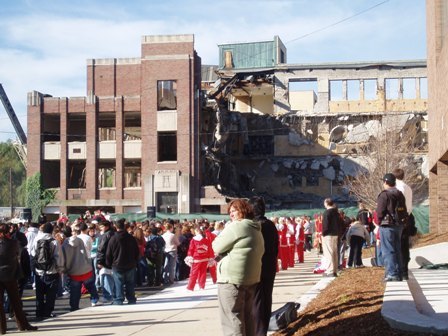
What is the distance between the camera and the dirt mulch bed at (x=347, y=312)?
807 cm

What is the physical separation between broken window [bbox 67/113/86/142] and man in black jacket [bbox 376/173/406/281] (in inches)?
1959

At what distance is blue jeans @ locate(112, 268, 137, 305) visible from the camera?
1526 cm

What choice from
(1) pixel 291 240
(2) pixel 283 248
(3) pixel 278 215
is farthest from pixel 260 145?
(2) pixel 283 248

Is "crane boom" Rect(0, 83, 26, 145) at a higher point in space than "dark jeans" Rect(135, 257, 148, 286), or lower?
higher

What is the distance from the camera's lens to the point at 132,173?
2803 inches

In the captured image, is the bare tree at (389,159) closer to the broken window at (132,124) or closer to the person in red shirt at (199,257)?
the broken window at (132,124)

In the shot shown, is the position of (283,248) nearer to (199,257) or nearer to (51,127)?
(199,257)

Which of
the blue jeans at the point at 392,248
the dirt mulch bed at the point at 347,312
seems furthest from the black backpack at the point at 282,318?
the blue jeans at the point at 392,248

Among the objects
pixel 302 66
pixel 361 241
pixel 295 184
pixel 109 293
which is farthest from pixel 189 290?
pixel 302 66

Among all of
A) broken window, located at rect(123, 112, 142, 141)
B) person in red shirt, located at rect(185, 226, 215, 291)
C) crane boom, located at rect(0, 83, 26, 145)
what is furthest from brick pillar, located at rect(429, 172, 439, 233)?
crane boom, located at rect(0, 83, 26, 145)

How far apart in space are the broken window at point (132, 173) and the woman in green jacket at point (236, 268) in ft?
170

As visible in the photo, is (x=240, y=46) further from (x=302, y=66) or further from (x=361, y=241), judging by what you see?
(x=361, y=241)

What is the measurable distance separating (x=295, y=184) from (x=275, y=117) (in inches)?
249

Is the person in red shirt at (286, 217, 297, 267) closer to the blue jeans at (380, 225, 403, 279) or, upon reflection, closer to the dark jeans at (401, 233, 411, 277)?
the dark jeans at (401, 233, 411, 277)
